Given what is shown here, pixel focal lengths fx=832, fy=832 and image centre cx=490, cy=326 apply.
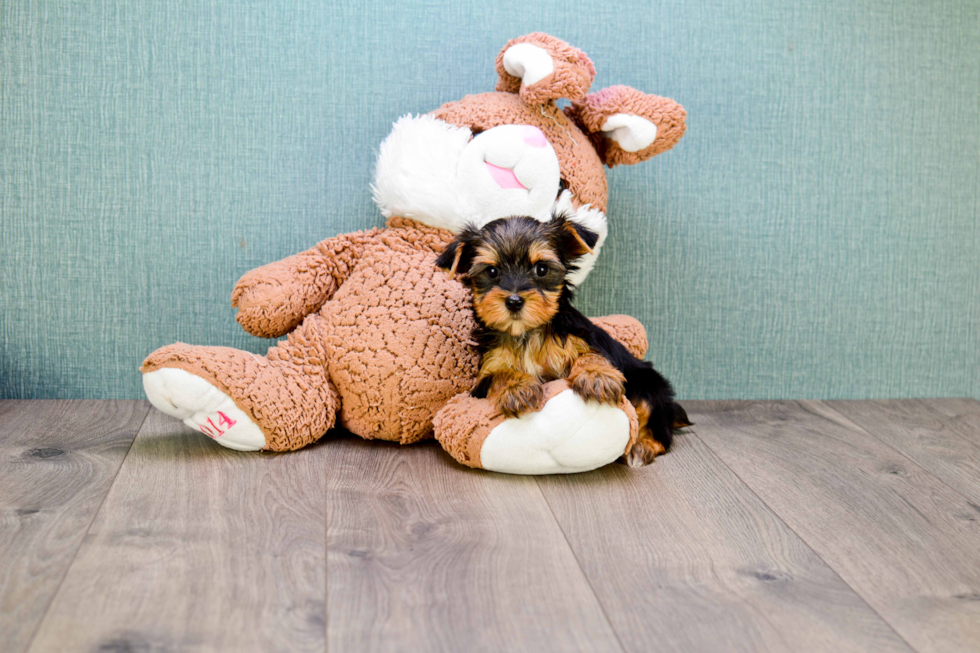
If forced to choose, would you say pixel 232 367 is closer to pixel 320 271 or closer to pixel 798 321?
pixel 320 271

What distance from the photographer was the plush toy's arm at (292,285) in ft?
6.46

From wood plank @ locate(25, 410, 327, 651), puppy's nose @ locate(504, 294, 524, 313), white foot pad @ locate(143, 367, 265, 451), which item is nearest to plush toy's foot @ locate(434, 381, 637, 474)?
puppy's nose @ locate(504, 294, 524, 313)

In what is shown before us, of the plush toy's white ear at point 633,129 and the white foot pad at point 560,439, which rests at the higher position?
the plush toy's white ear at point 633,129

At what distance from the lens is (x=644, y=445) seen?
1.95m

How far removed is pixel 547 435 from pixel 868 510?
2.20 feet

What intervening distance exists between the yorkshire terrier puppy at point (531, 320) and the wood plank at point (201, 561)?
466mm

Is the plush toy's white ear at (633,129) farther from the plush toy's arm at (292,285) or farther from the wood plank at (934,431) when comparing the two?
the wood plank at (934,431)

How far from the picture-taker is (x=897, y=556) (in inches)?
58.8

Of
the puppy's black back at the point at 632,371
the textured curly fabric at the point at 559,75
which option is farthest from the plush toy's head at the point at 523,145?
the puppy's black back at the point at 632,371

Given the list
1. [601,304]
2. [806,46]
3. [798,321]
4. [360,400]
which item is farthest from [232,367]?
[806,46]

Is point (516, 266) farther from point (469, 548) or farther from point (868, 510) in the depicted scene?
point (868, 510)

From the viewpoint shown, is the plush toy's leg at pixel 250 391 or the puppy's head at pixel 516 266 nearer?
the puppy's head at pixel 516 266

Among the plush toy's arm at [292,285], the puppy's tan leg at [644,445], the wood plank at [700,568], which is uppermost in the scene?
the plush toy's arm at [292,285]

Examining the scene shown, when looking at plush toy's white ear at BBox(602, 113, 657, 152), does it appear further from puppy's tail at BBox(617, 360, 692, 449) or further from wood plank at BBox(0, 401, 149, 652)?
wood plank at BBox(0, 401, 149, 652)
